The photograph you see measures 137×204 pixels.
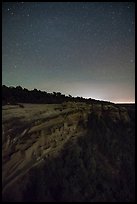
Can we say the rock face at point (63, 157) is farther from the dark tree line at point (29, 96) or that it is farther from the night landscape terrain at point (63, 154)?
the dark tree line at point (29, 96)

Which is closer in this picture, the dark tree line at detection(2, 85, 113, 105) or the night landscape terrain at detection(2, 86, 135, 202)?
the night landscape terrain at detection(2, 86, 135, 202)

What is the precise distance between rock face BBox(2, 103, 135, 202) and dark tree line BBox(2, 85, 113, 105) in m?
1.08

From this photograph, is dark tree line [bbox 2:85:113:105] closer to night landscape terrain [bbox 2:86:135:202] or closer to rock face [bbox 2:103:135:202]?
night landscape terrain [bbox 2:86:135:202]

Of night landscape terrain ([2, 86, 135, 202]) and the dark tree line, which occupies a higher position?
the dark tree line

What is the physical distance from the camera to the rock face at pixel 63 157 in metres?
10.6

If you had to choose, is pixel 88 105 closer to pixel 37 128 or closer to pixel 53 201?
pixel 37 128

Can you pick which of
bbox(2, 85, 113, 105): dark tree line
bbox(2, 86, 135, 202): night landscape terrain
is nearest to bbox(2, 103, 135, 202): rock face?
bbox(2, 86, 135, 202): night landscape terrain

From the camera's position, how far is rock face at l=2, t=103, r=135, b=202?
10.6 metres

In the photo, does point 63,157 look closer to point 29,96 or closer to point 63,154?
point 63,154

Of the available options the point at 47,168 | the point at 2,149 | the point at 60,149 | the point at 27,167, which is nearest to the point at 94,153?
the point at 60,149

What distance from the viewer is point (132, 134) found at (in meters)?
15.4

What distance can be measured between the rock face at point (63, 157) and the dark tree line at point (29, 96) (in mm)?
1076

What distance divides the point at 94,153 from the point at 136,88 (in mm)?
3850

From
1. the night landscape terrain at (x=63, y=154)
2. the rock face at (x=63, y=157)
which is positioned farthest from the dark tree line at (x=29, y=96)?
the rock face at (x=63, y=157)
